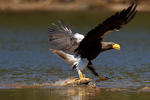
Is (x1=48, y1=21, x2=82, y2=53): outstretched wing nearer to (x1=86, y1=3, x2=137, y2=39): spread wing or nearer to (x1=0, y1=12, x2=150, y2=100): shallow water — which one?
(x1=0, y1=12, x2=150, y2=100): shallow water

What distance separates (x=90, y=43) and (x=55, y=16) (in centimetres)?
1499

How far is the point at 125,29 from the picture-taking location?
22.2 m

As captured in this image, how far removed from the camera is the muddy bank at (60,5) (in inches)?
1091

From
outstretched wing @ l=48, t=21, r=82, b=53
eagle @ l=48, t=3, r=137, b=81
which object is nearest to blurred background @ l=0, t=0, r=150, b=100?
eagle @ l=48, t=3, r=137, b=81

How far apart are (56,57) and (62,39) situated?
12.1 feet

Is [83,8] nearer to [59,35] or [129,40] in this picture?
[129,40]

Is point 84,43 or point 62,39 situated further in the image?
point 62,39

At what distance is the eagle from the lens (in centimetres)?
995

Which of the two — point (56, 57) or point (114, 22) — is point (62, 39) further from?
point (56, 57)

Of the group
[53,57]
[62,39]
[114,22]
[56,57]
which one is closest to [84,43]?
[62,39]

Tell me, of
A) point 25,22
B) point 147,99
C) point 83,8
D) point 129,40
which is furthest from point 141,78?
point 83,8

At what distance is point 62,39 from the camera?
11258mm

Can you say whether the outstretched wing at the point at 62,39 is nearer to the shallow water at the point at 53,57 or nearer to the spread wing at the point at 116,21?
the shallow water at the point at 53,57

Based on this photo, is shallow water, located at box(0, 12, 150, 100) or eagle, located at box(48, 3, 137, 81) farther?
shallow water, located at box(0, 12, 150, 100)
